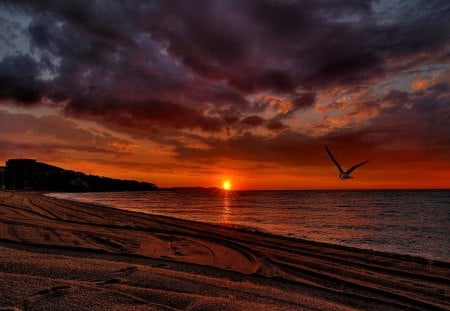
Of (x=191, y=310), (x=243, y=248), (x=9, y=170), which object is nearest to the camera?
(x=191, y=310)

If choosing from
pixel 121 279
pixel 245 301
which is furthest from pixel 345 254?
pixel 121 279

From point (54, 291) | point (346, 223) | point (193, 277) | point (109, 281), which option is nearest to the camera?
point (54, 291)

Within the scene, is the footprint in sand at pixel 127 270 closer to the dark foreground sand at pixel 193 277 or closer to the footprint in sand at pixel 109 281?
the dark foreground sand at pixel 193 277

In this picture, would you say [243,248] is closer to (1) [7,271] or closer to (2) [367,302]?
(2) [367,302]

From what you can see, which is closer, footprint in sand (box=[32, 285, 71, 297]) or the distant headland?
footprint in sand (box=[32, 285, 71, 297])

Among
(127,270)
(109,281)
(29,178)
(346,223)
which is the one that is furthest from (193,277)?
(29,178)

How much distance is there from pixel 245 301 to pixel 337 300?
2258 millimetres

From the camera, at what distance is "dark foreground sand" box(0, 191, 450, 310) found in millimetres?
5383

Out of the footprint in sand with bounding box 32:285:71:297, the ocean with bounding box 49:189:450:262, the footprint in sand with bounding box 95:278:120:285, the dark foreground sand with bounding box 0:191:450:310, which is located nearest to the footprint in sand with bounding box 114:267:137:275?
the dark foreground sand with bounding box 0:191:450:310

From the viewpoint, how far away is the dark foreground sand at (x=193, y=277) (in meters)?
5.38

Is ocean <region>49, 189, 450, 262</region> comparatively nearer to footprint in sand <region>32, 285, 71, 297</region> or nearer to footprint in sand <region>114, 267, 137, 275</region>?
footprint in sand <region>114, 267, 137, 275</region>

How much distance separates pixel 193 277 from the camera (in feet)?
23.7

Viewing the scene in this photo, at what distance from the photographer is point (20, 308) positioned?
4.62m

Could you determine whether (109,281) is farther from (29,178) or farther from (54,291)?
(29,178)
